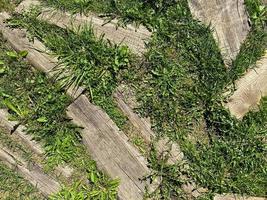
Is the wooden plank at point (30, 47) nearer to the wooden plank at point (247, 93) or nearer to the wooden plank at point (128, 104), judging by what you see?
the wooden plank at point (128, 104)

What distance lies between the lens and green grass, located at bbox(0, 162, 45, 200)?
16.2ft

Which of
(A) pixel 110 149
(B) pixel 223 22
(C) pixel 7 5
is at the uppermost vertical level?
(C) pixel 7 5

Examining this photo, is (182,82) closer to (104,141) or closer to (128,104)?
(128,104)

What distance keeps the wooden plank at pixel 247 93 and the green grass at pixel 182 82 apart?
0.31 ft

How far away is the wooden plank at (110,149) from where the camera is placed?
193 inches

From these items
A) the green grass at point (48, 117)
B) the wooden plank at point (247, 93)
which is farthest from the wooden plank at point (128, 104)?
the wooden plank at point (247, 93)

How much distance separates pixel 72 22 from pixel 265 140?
2617 mm

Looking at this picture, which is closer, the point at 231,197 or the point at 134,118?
the point at 231,197

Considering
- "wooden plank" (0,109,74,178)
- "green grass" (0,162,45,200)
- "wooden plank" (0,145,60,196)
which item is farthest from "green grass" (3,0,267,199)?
Result: "green grass" (0,162,45,200)

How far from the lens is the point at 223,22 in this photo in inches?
195

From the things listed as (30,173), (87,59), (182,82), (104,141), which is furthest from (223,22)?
(30,173)

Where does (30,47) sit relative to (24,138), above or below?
above

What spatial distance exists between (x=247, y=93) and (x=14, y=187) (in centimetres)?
290

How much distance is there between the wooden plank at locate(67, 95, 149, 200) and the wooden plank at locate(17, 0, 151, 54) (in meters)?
0.80
